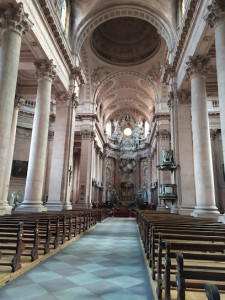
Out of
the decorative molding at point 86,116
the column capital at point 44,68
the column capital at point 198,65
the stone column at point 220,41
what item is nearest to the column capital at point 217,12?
the stone column at point 220,41

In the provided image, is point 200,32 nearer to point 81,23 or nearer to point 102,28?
point 81,23

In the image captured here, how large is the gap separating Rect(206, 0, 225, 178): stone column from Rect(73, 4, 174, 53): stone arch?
25.5 feet

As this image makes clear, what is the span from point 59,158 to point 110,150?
23549 millimetres

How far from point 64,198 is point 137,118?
88.9 ft

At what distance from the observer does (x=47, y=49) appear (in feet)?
36.9

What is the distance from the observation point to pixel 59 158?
13.8m

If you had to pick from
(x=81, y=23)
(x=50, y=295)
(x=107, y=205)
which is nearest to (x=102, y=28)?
(x=81, y=23)

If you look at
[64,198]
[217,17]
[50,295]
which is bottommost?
[50,295]

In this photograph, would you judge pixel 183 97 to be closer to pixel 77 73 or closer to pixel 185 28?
pixel 185 28

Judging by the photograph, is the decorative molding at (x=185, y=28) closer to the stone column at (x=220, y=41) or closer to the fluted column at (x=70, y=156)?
the stone column at (x=220, y=41)

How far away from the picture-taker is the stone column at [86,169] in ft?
70.2

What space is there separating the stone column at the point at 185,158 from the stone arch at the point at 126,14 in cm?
431

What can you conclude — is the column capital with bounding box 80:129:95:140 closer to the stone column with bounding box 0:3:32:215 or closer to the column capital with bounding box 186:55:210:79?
the column capital with bounding box 186:55:210:79

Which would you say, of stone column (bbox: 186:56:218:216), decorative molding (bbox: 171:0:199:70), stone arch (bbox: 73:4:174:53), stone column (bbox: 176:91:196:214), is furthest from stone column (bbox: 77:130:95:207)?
stone column (bbox: 186:56:218:216)
